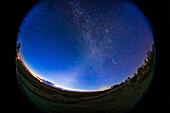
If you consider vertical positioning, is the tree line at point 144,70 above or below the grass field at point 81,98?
above

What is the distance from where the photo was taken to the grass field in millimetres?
1910

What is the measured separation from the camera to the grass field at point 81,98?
191cm

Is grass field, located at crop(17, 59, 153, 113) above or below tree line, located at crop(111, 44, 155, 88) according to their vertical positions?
below

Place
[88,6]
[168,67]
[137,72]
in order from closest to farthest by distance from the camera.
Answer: [168,67], [88,6], [137,72]

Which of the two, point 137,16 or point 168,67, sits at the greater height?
point 137,16

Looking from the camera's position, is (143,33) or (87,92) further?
(87,92)

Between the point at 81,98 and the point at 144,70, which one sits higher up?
the point at 144,70

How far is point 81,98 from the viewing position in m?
2.07

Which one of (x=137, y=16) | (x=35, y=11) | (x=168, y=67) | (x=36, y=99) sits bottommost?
(x=36, y=99)

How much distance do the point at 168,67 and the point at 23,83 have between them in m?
1.84

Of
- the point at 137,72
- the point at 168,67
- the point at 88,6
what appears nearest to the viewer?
the point at 168,67

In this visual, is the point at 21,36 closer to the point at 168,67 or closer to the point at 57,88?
the point at 57,88

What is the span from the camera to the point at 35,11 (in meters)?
1.79

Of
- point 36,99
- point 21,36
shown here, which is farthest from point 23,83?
point 21,36
